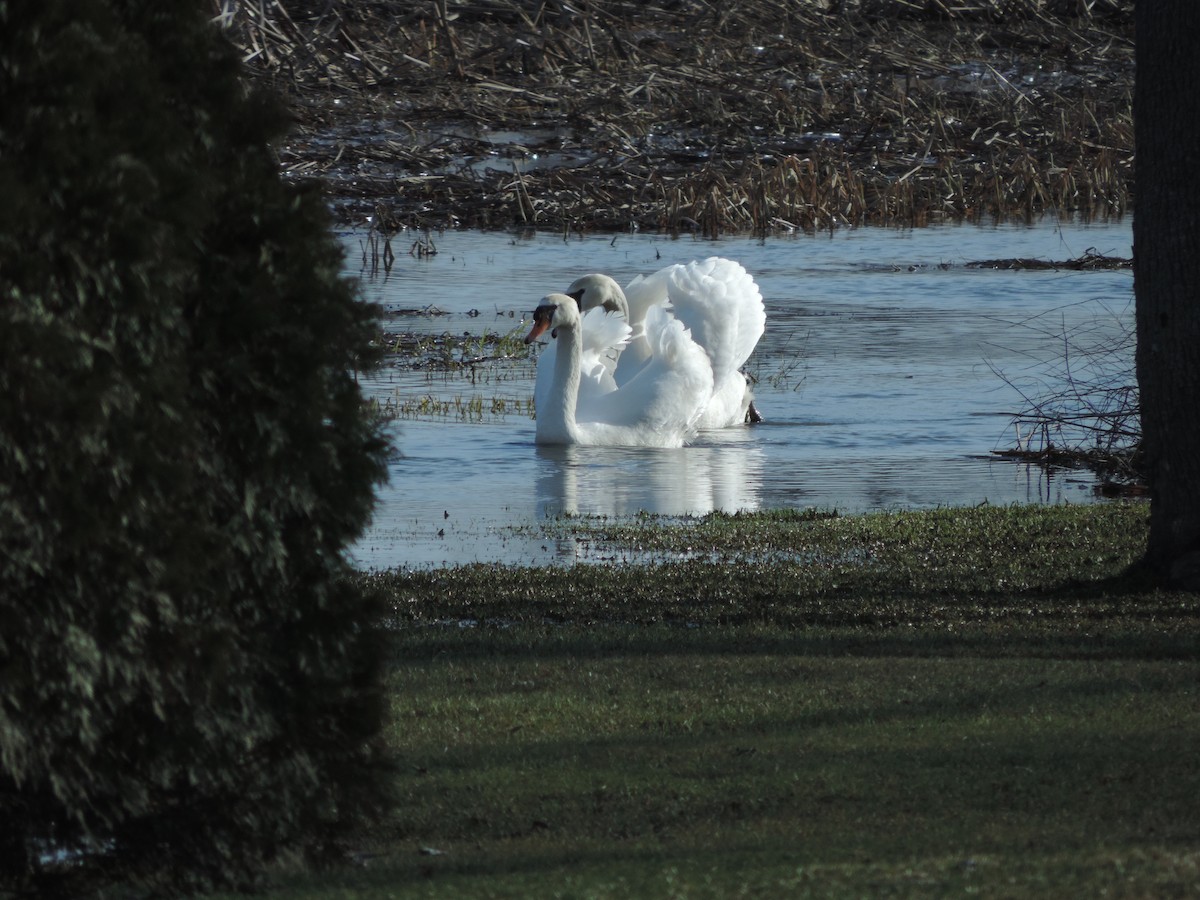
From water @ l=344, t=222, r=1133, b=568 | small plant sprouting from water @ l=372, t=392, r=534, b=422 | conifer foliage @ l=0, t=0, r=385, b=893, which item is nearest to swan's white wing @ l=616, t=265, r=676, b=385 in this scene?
water @ l=344, t=222, r=1133, b=568

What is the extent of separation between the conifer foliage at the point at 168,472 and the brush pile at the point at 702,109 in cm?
2409

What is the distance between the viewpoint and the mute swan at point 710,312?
1775 cm

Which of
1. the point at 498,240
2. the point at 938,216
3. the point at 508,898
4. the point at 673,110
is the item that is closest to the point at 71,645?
the point at 508,898

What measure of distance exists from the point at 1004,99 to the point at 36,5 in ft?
110

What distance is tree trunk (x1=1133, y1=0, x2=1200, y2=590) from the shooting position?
948 centimetres

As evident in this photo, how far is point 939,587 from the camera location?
32.9 ft

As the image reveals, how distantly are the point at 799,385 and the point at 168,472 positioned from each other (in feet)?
51.7

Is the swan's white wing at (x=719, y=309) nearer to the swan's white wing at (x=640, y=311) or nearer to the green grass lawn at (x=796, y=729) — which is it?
the swan's white wing at (x=640, y=311)

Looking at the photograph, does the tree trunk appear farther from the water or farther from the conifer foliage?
the conifer foliage

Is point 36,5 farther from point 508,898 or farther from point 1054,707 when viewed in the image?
point 1054,707

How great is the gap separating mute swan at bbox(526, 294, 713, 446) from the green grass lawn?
5.40 meters

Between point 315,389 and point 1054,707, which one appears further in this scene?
point 1054,707

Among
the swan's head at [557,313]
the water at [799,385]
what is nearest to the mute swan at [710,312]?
the water at [799,385]

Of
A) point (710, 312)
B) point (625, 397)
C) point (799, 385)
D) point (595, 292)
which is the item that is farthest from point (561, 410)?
point (799, 385)
